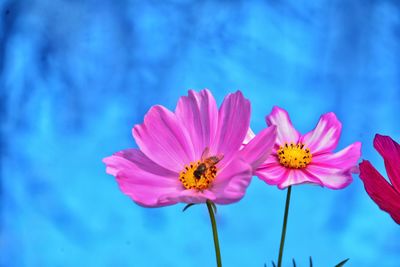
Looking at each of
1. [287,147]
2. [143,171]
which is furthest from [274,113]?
[143,171]

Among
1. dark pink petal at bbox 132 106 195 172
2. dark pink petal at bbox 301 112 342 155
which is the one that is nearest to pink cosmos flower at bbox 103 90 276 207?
dark pink petal at bbox 132 106 195 172

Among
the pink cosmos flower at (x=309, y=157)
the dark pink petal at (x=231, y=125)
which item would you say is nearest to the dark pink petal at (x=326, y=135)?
the pink cosmos flower at (x=309, y=157)

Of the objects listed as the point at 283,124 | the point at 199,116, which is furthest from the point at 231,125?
the point at 283,124

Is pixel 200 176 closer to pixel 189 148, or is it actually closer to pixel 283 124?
pixel 189 148

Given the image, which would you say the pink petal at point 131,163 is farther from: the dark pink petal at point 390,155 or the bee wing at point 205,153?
the dark pink petal at point 390,155

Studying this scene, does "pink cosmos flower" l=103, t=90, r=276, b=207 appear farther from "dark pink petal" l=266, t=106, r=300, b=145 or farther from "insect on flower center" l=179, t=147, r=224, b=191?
"dark pink petal" l=266, t=106, r=300, b=145

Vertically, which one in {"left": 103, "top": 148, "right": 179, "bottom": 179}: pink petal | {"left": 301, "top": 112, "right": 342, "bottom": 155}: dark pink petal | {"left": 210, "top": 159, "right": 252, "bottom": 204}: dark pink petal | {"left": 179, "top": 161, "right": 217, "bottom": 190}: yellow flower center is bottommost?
{"left": 210, "top": 159, "right": 252, "bottom": 204}: dark pink petal

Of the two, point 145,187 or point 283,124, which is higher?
point 283,124
